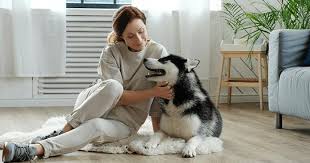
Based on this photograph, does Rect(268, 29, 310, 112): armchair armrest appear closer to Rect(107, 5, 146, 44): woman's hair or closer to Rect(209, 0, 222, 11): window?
Rect(107, 5, 146, 44): woman's hair

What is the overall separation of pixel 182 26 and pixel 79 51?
0.90 m

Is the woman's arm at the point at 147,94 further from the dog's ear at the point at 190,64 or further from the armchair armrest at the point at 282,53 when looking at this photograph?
the armchair armrest at the point at 282,53

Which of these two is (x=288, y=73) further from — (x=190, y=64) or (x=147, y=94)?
(x=147, y=94)

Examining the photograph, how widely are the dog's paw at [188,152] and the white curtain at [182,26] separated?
7.41 feet

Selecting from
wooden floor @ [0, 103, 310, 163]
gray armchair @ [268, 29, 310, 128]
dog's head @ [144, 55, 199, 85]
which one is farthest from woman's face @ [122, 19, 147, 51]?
gray armchair @ [268, 29, 310, 128]

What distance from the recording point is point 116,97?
2.63m

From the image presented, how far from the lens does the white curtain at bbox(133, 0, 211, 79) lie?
4727 mm

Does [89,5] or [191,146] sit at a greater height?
[89,5]

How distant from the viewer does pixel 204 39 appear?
4875mm

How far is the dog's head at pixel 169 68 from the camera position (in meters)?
2.69

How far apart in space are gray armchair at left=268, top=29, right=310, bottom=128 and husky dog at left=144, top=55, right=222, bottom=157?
0.78 m

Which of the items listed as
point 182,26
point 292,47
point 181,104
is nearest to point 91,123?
point 181,104

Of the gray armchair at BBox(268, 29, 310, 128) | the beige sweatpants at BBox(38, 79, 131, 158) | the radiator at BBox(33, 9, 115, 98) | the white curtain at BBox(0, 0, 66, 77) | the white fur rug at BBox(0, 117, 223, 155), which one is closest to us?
the beige sweatpants at BBox(38, 79, 131, 158)

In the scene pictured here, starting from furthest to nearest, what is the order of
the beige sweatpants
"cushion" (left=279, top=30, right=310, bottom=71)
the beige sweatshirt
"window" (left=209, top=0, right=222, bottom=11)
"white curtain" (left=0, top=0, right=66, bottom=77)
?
"window" (left=209, top=0, right=222, bottom=11)
"white curtain" (left=0, top=0, right=66, bottom=77)
"cushion" (left=279, top=30, right=310, bottom=71)
the beige sweatshirt
the beige sweatpants
